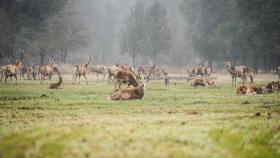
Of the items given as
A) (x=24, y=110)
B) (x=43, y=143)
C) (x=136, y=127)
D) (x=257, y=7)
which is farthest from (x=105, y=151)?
(x=257, y=7)

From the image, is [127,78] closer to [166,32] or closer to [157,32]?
[157,32]

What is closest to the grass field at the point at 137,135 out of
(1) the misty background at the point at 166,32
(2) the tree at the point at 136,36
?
(1) the misty background at the point at 166,32

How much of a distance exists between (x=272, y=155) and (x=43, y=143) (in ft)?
15.7

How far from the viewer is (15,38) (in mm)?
69938

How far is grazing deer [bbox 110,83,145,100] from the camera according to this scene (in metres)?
22.0

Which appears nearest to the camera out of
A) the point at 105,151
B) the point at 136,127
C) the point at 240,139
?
the point at 105,151

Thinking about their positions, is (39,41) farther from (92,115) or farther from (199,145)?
(199,145)

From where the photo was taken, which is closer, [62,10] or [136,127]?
[136,127]

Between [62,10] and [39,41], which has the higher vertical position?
[62,10]

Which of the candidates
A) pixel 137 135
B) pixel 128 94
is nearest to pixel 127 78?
pixel 128 94

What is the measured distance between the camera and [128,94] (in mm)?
22562

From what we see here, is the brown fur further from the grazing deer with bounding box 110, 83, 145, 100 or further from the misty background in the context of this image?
the misty background

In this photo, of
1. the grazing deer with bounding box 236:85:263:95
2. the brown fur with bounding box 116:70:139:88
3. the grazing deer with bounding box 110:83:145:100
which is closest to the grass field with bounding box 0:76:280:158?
the grazing deer with bounding box 110:83:145:100

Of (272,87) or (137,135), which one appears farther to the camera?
(272,87)
